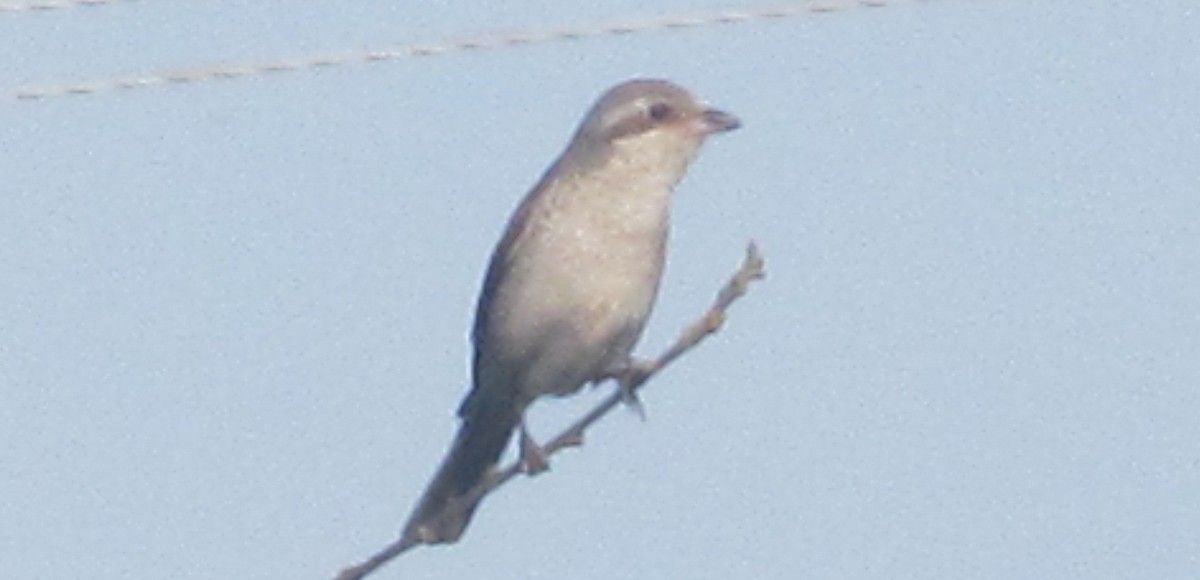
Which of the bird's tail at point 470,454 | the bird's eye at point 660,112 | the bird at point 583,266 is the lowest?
the bird's tail at point 470,454

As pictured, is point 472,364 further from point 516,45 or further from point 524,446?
point 516,45

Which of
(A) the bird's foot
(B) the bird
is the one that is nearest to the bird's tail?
(B) the bird

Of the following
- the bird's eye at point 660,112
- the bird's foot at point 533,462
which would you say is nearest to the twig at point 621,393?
the bird's foot at point 533,462

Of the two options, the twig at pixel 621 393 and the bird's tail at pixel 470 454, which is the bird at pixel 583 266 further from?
the twig at pixel 621 393

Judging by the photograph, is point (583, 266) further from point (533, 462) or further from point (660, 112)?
point (533, 462)

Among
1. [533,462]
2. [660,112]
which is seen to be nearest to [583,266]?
[660,112]

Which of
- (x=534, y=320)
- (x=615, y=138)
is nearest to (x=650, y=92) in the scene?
(x=615, y=138)

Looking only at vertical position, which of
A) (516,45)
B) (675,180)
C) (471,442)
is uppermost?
(516,45)
